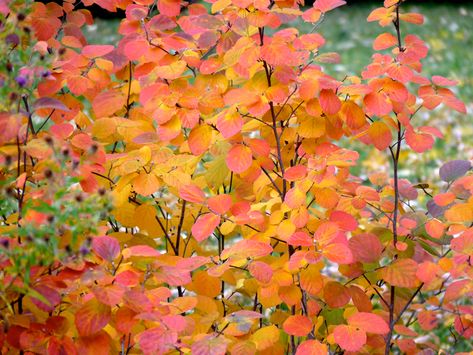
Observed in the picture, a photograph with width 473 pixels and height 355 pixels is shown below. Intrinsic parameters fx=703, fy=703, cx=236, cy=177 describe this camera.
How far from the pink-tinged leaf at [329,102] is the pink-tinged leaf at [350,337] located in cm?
43

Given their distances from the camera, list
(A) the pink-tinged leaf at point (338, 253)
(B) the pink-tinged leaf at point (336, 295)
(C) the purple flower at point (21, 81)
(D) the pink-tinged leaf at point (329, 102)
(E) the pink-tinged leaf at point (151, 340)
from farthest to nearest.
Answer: (B) the pink-tinged leaf at point (336, 295)
(D) the pink-tinged leaf at point (329, 102)
(A) the pink-tinged leaf at point (338, 253)
(E) the pink-tinged leaf at point (151, 340)
(C) the purple flower at point (21, 81)

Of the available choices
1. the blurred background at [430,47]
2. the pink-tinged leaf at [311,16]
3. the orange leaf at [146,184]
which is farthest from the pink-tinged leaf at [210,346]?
the blurred background at [430,47]

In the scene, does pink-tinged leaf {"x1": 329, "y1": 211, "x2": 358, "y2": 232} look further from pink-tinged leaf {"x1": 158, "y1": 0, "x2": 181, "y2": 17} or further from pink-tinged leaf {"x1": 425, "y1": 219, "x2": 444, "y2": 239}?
pink-tinged leaf {"x1": 158, "y1": 0, "x2": 181, "y2": 17}

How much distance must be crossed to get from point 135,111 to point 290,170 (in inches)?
20.5

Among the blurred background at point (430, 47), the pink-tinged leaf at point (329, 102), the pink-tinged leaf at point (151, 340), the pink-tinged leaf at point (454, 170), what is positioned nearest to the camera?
the pink-tinged leaf at point (151, 340)

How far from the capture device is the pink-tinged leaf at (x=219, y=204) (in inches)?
56.0

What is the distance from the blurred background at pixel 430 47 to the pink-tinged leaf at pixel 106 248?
3008 mm

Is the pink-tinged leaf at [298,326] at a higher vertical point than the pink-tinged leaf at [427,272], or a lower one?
lower

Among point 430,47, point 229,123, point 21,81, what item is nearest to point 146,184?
point 229,123

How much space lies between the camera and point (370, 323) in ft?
4.48

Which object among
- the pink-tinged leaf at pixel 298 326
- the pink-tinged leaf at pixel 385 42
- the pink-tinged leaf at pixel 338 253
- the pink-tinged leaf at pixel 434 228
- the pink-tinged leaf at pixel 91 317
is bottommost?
the pink-tinged leaf at pixel 298 326

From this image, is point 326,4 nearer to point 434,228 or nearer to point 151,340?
point 434,228

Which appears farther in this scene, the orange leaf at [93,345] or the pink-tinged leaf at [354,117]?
the pink-tinged leaf at [354,117]

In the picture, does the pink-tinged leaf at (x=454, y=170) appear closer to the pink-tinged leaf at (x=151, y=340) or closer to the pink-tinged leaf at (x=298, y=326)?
the pink-tinged leaf at (x=298, y=326)
